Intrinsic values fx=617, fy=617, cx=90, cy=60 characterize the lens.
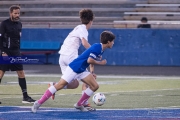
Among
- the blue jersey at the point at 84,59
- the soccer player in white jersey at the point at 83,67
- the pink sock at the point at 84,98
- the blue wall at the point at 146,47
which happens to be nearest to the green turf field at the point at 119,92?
the pink sock at the point at 84,98

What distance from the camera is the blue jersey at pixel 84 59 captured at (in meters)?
11.0

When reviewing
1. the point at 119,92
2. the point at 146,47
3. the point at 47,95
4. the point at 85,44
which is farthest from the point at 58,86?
the point at 146,47


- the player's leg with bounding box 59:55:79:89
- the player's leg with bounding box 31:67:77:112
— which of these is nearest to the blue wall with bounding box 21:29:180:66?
the player's leg with bounding box 59:55:79:89

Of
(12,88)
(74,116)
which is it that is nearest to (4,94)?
(12,88)

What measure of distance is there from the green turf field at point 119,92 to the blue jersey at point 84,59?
137 centimetres

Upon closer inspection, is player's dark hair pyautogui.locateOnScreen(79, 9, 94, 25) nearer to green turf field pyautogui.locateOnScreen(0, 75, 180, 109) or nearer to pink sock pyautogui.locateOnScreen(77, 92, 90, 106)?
pink sock pyautogui.locateOnScreen(77, 92, 90, 106)

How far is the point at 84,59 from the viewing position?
11125 mm

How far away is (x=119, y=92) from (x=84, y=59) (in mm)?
4392

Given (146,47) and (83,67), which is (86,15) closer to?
(83,67)

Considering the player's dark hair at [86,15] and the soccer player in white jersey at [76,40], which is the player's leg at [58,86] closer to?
the soccer player in white jersey at [76,40]

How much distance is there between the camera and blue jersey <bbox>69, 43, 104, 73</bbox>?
11.0 meters

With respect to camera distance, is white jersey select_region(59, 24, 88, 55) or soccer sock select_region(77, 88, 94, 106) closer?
soccer sock select_region(77, 88, 94, 106)

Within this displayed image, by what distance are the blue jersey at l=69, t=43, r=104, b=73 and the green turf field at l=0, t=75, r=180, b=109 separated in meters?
1.37

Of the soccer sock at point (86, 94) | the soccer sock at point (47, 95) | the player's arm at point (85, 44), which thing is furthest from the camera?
the player's arm at point (85, 44)
